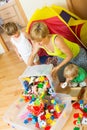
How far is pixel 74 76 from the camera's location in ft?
5.52

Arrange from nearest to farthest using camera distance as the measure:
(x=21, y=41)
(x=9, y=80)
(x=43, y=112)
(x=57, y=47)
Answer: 1. (x=43, y=112)
2. (x=57, y=47)
3. (x=21, y=41)
4. (x=9, y=80)

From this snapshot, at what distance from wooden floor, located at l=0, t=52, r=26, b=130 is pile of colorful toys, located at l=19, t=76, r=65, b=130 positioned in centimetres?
27

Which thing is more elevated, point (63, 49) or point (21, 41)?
point (21, 41)

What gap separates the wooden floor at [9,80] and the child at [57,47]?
0.42 metres

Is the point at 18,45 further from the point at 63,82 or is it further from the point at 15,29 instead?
the point at 63,82

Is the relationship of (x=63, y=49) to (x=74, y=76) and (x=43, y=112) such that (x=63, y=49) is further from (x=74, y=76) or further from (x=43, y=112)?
(x=43, y=112)

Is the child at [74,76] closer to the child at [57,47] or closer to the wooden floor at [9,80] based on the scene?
the child at [57,47]

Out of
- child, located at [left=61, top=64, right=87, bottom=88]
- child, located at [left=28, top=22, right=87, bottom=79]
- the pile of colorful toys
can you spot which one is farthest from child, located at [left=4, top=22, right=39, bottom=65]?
child, located at [left=61, top=64, right=87, bottom=88]

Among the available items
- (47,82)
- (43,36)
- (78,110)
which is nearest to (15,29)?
(43,36)

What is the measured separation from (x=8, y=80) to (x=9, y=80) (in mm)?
19

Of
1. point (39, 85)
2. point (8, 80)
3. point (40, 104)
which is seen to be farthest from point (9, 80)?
point (40, 104)

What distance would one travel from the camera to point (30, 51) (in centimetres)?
210

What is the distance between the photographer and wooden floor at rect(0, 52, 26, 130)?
7.03ft

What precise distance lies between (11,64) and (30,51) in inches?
31.6
